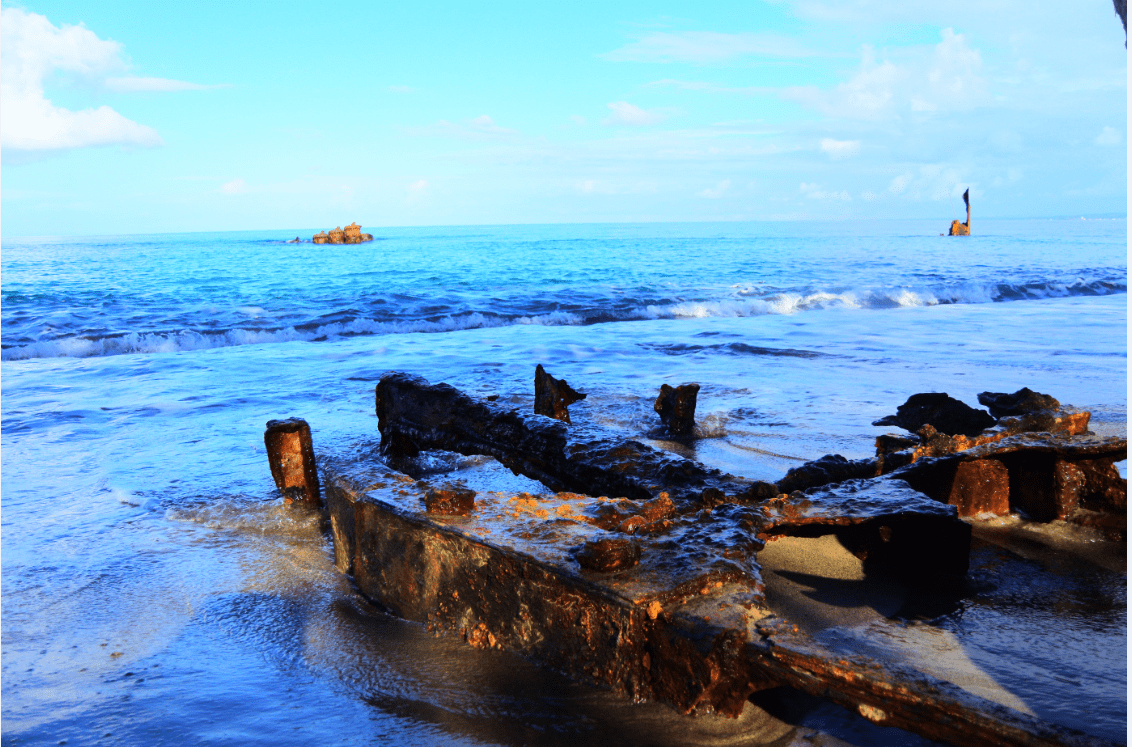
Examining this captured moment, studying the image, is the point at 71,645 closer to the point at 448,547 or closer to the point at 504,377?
the point at 448,547

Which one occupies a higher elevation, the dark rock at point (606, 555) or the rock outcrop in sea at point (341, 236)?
the rock outcrop in sea at point (341, 236)

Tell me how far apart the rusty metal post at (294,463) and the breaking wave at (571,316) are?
1037cm

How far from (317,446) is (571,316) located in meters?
11.6

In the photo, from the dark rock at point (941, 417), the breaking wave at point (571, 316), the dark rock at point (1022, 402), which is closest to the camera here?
the dark rock at point (1022, 402)

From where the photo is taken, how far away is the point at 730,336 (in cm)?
1161

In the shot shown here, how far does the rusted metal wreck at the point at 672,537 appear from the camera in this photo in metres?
1.70

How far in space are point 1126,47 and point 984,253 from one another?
1583 inches

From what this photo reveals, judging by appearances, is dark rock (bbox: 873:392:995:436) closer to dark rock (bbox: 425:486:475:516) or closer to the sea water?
the sea water

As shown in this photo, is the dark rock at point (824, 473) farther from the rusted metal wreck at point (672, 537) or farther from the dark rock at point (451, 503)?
the dark rock at point (451, 503)

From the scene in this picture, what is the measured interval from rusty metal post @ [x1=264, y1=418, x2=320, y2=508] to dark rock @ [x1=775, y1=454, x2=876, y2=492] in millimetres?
2372

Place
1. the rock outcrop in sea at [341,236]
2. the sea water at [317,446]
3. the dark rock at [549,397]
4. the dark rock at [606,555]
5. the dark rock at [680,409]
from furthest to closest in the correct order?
the rock outcrop in sea at [341,236] → the dark rock at [680,409] → the dark rock at [549,397] → the sea water at [317,446] → the dark rock at [606,555]

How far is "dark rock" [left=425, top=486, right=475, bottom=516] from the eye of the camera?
2.45 metres

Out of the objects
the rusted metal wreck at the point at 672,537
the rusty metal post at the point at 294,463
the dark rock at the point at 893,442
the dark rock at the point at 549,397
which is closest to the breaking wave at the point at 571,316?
the dark rock at the point at 549,397

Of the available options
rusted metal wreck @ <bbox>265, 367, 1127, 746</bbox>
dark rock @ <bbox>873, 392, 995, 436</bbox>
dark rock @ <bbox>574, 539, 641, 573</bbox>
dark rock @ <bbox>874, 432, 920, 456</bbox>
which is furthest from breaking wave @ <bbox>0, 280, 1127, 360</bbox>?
dark rock @ <bbox>574, 539, 641, 573</bbox>
